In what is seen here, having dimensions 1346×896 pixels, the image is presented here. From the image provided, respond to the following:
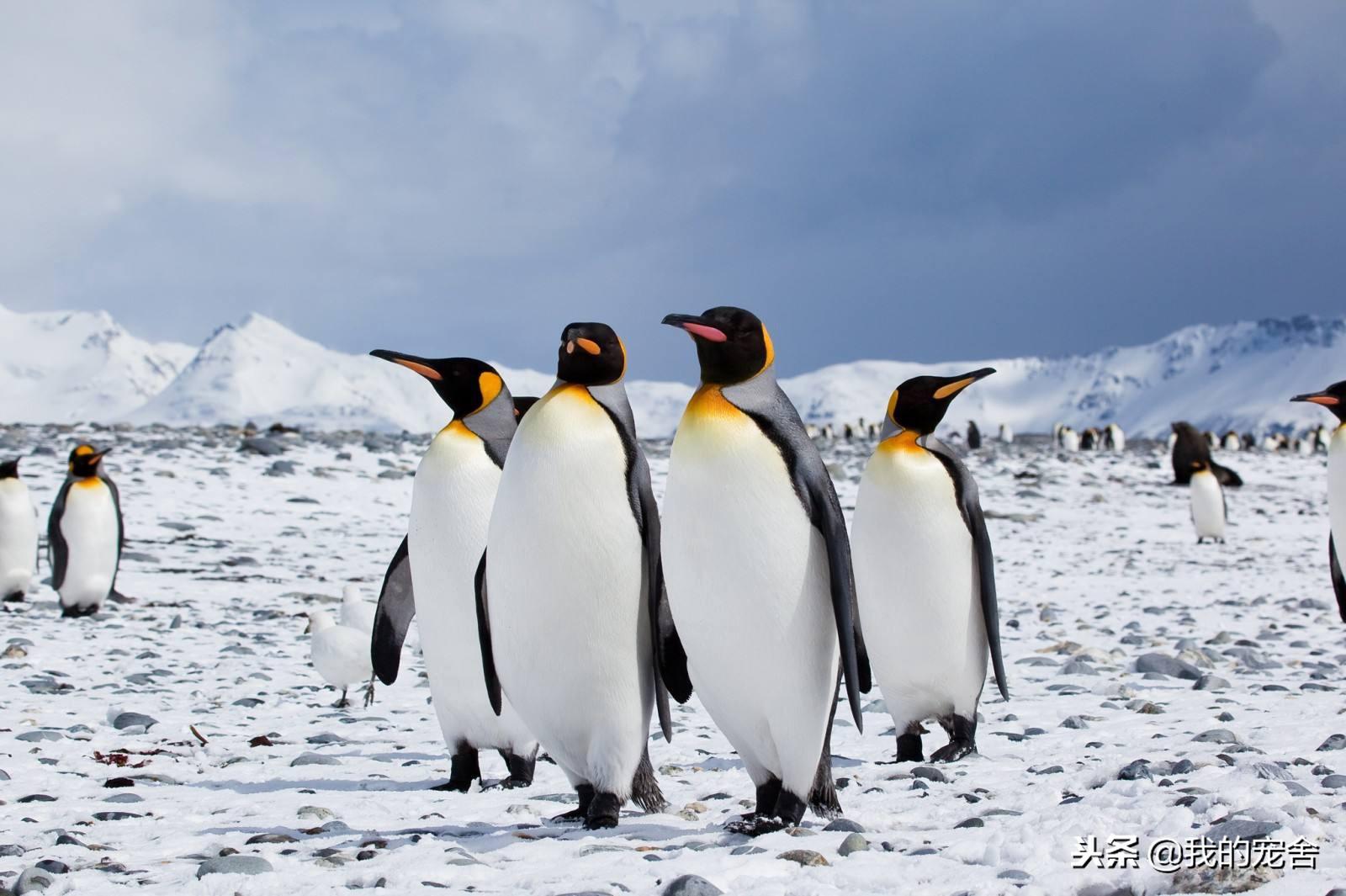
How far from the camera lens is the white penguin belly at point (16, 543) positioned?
8.63 meters

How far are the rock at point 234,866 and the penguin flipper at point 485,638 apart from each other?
104 cm

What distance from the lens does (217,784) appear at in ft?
13.3

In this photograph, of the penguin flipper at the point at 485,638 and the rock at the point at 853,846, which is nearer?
the rock at the point at 853,846

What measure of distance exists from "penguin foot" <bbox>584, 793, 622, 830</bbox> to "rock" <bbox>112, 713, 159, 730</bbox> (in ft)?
7.81

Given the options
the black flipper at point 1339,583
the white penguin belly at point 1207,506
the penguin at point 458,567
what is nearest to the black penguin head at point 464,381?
the penguin at point 458,567

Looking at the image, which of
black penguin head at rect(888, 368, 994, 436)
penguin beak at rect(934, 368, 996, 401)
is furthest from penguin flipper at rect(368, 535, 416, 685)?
penguin beak at rect(934, 368, 996, 401)

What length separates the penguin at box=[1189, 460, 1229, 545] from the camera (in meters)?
14.5

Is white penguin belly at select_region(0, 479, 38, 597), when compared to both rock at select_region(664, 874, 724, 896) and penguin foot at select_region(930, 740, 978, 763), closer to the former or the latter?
penguin foot at select_region(930, 740, 978, 763)

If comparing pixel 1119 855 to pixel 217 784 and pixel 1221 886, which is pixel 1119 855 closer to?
pixel 1221 886

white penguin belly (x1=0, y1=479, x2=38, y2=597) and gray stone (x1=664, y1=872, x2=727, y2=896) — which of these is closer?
gray stone (x1=664, y1=872, x2=727, y2=896)

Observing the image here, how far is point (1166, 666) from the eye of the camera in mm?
5957

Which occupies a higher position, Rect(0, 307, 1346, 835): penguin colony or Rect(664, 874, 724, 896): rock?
Rect(0, 307, 1346, 835): penguin colony

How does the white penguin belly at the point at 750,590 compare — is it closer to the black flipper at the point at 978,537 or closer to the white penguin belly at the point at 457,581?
the white penguin belly at the point at 457,581

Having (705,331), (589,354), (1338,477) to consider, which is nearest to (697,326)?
(705,331)
